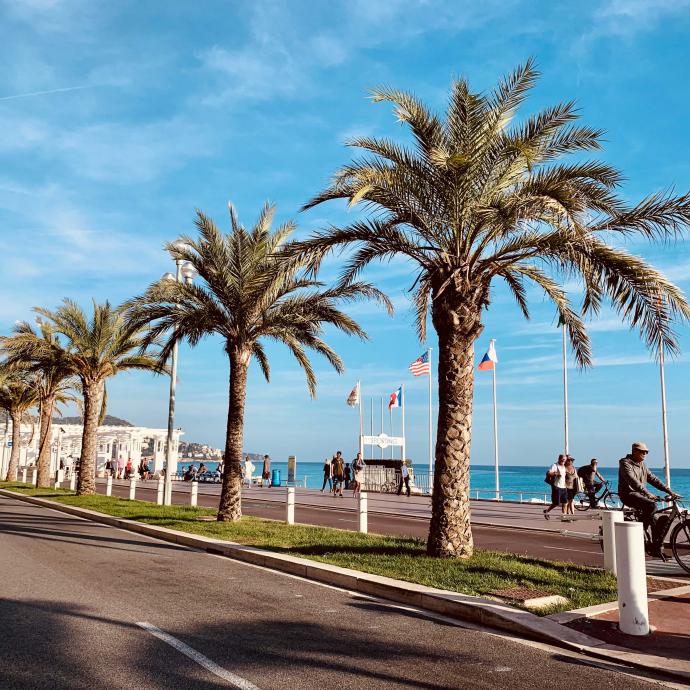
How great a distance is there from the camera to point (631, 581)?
6.45 metres

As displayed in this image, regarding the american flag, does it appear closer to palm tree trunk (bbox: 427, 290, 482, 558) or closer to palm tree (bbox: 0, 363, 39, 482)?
palm tree (bbox: 0, 363, 39, 482)

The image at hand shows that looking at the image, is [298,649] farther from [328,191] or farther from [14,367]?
[14,367]

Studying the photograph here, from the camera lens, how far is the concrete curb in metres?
5.71

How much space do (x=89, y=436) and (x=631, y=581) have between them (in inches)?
924

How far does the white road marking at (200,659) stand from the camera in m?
4.82

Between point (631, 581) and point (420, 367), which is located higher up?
point (420, 367)

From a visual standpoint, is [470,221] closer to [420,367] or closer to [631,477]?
[631,477]

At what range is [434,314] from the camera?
10992 mm

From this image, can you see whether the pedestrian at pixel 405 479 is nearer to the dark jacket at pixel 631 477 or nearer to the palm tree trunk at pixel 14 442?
the palm tree trunk at pixel 14 442

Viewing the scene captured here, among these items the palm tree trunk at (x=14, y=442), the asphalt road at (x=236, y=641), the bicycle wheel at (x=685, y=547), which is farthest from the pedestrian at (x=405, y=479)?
the asphalt road at (x=236, y=641)

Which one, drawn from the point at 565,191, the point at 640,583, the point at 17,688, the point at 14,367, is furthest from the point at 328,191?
the point at 14,367

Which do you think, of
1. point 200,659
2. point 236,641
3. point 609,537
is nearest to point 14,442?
point 609,537

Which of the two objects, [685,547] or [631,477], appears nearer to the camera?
[631,477]

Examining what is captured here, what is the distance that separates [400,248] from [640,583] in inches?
273
